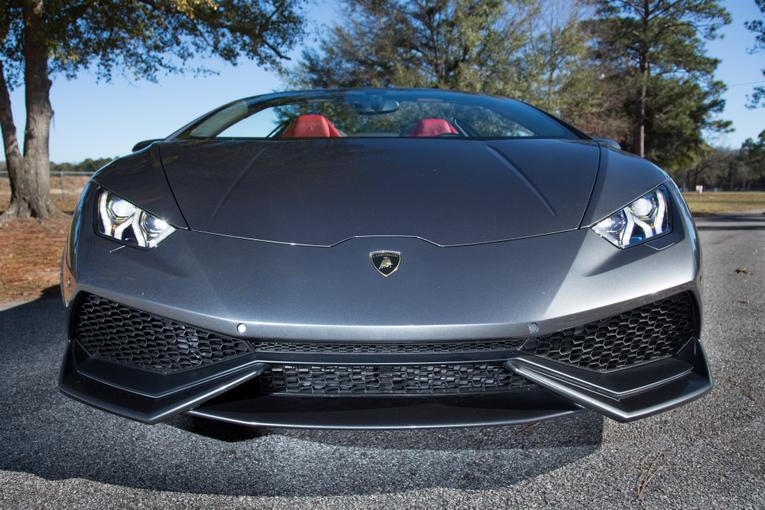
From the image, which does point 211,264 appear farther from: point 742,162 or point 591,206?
point 742,162

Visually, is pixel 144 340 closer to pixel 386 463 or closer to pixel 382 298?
pixel 382 298

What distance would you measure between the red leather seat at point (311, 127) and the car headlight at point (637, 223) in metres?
1.39

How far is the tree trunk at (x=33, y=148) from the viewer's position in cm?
925

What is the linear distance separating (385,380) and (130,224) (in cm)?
81

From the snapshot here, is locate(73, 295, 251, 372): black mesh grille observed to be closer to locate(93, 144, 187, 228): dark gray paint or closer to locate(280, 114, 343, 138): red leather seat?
locate(93, 144, 187, 228): dark gray paint

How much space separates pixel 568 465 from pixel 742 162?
351 feet

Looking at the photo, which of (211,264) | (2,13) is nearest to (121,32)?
(2,13)

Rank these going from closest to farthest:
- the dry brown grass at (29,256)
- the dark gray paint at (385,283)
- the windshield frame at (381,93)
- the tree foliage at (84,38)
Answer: the dark gray paint at (385,283), the windshield frame at (381,93), the dry brown grass at (29,256), the tree foliage at (84,38)

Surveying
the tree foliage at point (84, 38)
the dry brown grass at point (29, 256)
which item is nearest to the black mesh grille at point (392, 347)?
the dry brown grass at point (29, 256)

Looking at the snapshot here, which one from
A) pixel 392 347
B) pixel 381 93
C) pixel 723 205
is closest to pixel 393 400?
pixel 392 347

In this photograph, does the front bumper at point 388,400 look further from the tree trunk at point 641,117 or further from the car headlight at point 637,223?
the tree trunk at point 641,117

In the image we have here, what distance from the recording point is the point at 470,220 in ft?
5.23

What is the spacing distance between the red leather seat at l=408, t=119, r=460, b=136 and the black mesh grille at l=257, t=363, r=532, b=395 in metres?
1.40

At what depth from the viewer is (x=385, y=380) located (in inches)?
55.7
